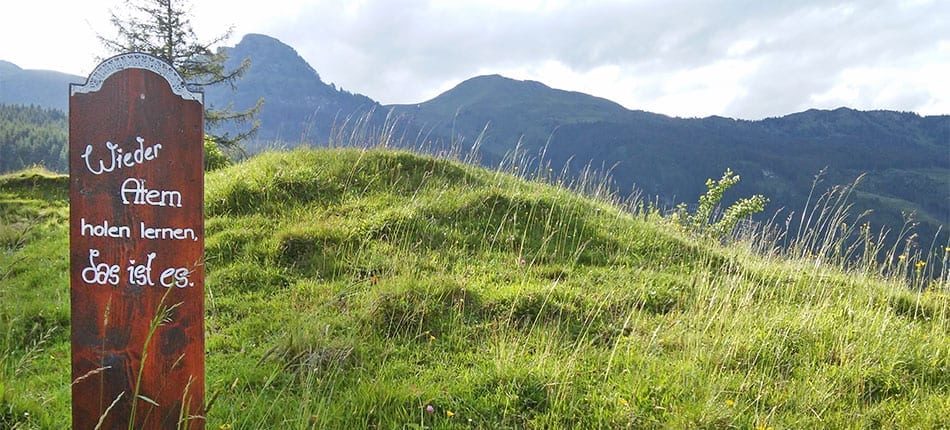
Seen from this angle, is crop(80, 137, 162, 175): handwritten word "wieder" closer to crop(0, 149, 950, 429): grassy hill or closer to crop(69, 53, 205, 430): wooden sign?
crop(69, 53, 205, 430): wooden sign

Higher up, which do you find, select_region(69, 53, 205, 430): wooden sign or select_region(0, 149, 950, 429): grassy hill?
select_region(69, 53, 205, 430): wooden sign

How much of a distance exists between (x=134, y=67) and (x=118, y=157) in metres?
0.38

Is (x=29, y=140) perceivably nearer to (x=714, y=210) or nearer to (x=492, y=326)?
(x=714, y=210)

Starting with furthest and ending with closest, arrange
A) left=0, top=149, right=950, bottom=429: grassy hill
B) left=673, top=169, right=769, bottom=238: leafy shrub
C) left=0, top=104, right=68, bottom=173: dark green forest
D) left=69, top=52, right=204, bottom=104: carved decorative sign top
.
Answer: left=0, top=104, right=68, bottom=173: dark green forest, left=673, top=169, right=769, bottom=238: leafy shrub, left=0, top=149, right=950, bottom=429: grassy hill, left=69, top=52, right=204, bottom=104: carved decorative sign top

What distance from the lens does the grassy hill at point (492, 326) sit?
3217 mm

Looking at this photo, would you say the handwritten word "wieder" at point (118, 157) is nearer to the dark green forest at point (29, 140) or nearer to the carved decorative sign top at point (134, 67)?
the carved decorative sign top at point (134, 67)

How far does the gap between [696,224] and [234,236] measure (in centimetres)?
781

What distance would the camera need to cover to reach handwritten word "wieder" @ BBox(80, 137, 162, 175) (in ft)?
7.30

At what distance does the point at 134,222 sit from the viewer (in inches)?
88.1

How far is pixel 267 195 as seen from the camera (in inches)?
301

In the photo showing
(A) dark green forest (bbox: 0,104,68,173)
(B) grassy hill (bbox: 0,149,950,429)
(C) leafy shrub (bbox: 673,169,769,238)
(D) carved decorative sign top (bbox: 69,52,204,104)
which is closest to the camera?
(D) carved decorative sign top (bbox: 69,52,204,104)

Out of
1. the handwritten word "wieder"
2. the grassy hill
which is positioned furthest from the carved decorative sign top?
the grassy hill

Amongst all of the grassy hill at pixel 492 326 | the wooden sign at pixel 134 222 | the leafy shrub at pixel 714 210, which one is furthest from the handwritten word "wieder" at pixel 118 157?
the leafy shrub at pixel 714 210

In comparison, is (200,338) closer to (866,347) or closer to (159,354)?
(159,354)
